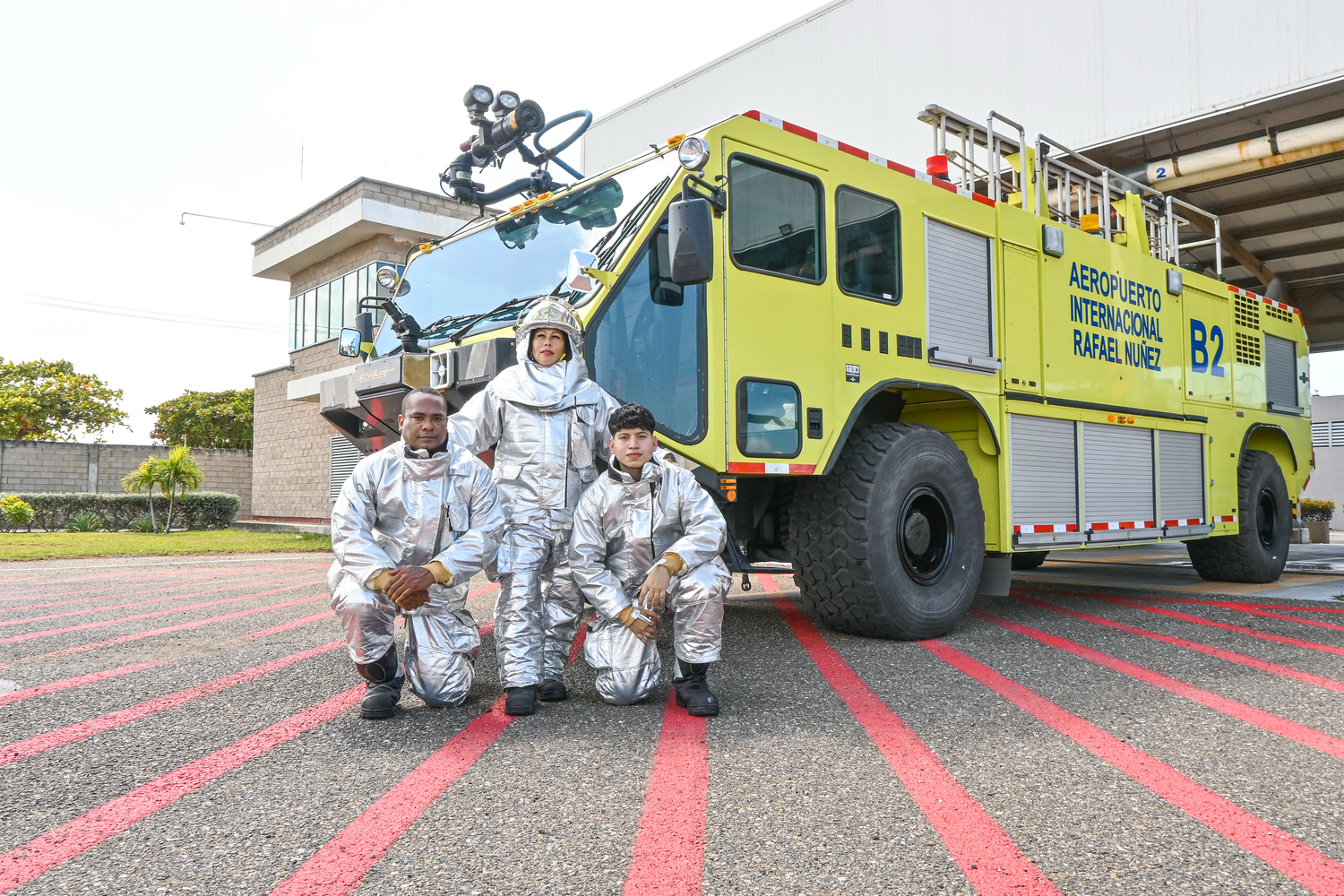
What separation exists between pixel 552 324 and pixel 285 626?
334cm

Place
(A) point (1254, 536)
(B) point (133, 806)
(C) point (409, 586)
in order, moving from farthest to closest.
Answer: (A) point (1254, 536), (C) point (409, 586), (B) point (133, 806)

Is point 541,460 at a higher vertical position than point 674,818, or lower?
higher

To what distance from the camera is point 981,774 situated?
289 cm

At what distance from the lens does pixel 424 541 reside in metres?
3.71

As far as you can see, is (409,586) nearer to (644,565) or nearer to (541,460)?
(541,460)

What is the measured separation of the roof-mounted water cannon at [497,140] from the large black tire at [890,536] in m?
2.71

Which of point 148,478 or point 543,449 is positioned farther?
point 148,478

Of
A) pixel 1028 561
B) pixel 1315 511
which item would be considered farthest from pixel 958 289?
pixel 1315 511

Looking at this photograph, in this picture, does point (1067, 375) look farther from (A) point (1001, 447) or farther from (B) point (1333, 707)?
(B) point (1333, 707)

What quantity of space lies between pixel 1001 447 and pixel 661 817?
3894mm

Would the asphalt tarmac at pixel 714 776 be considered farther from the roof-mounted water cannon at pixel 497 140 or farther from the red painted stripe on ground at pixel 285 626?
the roof-mounted water cannon at pixel 497 140

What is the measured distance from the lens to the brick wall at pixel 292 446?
70.5 feet

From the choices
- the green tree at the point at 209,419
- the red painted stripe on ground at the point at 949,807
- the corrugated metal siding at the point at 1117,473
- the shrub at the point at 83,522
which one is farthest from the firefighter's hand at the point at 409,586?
the green tree at the point at 209,419

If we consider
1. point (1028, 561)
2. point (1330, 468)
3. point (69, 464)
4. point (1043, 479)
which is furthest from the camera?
point (1330, 468)
